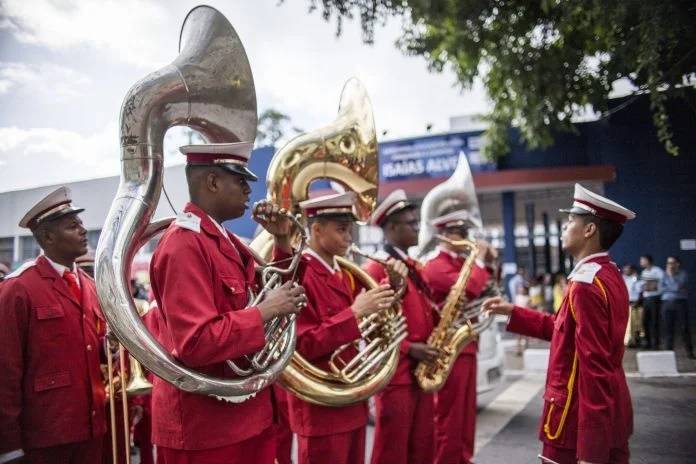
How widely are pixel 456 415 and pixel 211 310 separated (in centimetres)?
288

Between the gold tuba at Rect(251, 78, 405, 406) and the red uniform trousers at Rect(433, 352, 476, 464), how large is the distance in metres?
1.19

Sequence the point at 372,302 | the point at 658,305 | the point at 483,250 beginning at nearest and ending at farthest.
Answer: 1. the point at 372,302
2. the point at 483,250
3. the point at 658,305

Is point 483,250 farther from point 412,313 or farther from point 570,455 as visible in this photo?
point 570,455

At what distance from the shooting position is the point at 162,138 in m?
2.22

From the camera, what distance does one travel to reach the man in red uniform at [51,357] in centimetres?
273

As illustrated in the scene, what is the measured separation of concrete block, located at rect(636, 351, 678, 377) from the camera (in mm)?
6830

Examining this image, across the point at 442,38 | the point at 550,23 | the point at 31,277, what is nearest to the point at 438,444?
the point at 31,277

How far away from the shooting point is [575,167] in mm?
14430

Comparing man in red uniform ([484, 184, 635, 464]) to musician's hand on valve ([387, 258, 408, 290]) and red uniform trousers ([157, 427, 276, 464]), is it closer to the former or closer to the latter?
musician's hand on valve ([387, 258, 408, 290])

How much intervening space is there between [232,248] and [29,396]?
4.54ft

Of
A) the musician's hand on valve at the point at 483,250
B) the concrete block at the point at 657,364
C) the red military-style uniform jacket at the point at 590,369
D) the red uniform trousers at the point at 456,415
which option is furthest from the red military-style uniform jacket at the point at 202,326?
the concrete block at the point at 657,364

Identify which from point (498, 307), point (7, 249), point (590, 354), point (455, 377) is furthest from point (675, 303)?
point (7, 249)

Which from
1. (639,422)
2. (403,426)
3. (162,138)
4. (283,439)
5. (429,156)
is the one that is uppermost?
(429,156)

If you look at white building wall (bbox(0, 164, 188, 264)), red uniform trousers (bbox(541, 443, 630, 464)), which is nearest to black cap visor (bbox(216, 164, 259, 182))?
white building wall (bbox(0, 164, 188, 264))
